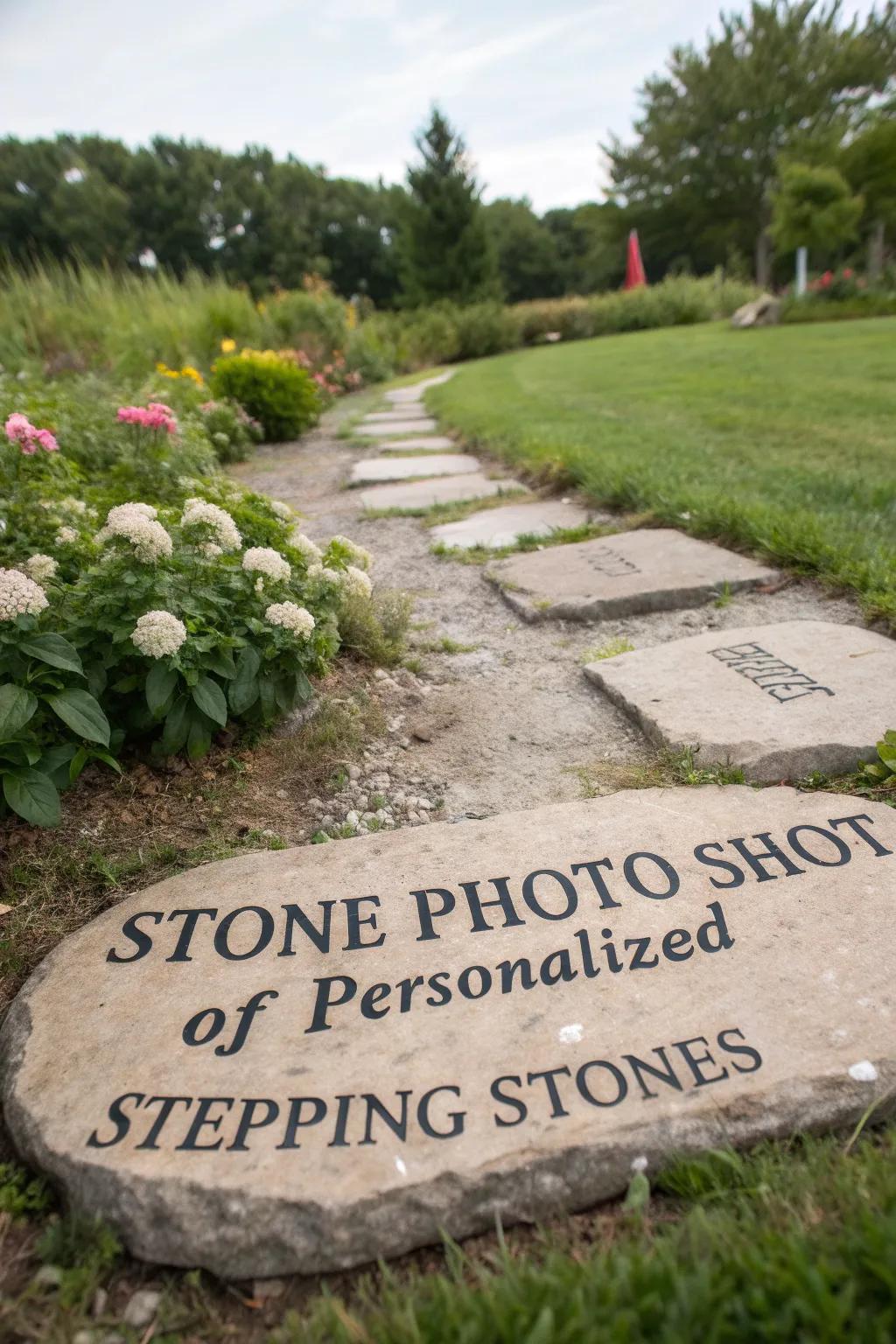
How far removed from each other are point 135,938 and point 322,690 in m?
0.98

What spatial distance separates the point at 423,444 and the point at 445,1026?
5606 millimetres

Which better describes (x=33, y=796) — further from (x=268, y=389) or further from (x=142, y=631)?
(x=268, y=389)

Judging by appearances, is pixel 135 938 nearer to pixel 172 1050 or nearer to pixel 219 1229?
pixel 172 1050

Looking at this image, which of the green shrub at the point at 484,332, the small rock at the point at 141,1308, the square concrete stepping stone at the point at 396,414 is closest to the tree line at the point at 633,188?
the green shrub at the point at 484,332

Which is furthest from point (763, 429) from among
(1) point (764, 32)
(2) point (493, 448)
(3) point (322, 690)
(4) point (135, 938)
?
(1) point (764, 32)

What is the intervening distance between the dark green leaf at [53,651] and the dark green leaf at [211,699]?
24 centimetres

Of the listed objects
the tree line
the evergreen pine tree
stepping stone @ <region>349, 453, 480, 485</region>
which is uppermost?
the tree line


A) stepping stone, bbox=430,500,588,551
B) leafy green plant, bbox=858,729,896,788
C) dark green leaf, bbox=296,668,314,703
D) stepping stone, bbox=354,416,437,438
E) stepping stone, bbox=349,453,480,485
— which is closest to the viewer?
leafy green plant, bbox=858,729,896,788

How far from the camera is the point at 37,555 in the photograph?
1903 mm

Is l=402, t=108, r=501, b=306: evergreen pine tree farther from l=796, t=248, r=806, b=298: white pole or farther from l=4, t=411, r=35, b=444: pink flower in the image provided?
l=4, t=411, r=35, b=444: pink flower

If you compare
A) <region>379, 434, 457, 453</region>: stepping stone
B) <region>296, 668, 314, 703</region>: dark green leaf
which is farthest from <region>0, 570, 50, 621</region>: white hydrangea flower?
<region>379, 434, 457, 453</region>: stepping stone

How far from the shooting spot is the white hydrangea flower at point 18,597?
1.60m

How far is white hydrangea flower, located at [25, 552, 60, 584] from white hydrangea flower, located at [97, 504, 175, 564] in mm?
146

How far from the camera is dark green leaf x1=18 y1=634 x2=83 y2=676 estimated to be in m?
1.63
